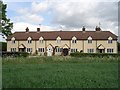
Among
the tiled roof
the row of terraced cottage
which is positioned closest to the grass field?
the row of terraced cottage

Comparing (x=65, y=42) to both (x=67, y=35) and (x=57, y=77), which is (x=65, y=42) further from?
(x=57, y=77)

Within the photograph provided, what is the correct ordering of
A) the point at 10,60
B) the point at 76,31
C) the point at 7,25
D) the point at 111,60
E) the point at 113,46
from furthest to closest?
the point at 76,31 → the point at 113,46 → the point at 7,25 → the point at 111,60 → the point at 10,60

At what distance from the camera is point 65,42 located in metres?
70.9

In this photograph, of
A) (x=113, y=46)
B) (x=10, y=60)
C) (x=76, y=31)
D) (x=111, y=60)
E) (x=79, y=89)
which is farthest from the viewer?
(x=76, y=31)

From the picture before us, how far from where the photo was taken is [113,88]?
34.2ft

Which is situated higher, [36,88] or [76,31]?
[76,31]

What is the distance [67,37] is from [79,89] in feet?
201

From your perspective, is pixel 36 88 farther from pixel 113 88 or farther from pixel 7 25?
pixel 7 25

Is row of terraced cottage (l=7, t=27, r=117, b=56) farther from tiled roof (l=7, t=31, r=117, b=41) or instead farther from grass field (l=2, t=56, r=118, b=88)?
grass field (l=2, t=56, r=118, b=88)

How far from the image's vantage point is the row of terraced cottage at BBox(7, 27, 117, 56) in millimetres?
69312

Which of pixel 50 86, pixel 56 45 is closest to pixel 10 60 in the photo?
pixel 50 86

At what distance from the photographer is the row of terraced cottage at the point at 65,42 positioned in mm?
69312

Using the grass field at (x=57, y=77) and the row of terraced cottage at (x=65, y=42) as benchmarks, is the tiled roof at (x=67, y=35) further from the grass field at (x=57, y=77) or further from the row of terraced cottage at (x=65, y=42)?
the grass field at (x=57, y=77)

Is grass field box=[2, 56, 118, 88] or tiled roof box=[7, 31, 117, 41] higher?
tiled roof box=[7, 31, 117, 41]
